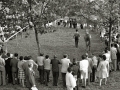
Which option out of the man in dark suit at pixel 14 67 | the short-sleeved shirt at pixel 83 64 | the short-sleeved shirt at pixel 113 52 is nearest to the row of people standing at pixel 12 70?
the man in dark suit at pixel 14 67

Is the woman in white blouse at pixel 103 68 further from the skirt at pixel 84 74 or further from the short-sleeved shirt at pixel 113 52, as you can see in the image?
the short-sleeved shirt at pixel 113 52

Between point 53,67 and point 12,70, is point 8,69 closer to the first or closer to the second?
point 12,70

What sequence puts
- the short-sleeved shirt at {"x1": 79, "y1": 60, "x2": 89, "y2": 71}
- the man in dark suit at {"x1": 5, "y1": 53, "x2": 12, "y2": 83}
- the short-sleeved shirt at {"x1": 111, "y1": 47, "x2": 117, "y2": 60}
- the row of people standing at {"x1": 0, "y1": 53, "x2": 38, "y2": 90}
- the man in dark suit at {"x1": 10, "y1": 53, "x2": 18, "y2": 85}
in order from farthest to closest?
the short-sleeved shirt at {"x1": 111, "y1": 47, "x2": 117, "y2": 60} → the man in dark suit at {"x1": 5, "y1": 53, "x2": 12, "y2": 83} → the man in dark suit at {"x1": 10, "y1": 53, "x2": 18, "y2": 85} → the row of people standing at {"x1": 0, "y1": 53, "x2": 38, "y2": 90} → the short-sleeved shirt at {"x1": 79, "y1": 60, "x2": 89, "y2": 71}

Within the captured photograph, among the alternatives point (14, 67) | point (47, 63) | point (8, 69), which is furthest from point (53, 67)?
point (8, 69)

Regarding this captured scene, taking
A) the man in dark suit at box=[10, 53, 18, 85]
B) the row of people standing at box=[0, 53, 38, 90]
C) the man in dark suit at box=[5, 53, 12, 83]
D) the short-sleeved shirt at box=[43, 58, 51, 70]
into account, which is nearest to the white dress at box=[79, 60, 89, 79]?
the short-sleeved shirt at box=[43, 58, 51, 70]

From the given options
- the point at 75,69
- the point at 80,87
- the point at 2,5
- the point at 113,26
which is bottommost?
the point at 80,87

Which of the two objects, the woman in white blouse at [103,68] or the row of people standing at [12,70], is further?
the woman in white blouse at [103,68]

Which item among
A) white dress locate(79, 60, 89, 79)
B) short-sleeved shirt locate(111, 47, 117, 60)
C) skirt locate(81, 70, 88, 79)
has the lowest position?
skirt locate(81, 70, 88, 79)

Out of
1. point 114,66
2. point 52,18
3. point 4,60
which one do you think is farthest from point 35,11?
point 114,66

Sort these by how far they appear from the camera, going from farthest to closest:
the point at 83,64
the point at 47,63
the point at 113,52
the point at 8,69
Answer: the point at 113,52
the point at 8,69
the point at 47,63
the point at 83,64

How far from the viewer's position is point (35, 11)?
15906 millimetres

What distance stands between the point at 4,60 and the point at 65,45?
39.7 ft

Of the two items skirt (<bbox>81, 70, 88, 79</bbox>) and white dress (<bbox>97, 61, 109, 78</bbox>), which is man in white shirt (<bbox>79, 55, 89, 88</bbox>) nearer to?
skirt (<bbox>81, 70, 88, 79</bbox>)

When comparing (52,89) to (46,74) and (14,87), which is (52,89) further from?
(14,87)
